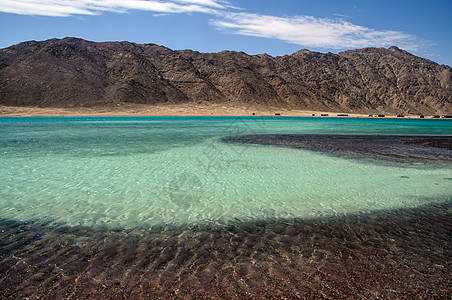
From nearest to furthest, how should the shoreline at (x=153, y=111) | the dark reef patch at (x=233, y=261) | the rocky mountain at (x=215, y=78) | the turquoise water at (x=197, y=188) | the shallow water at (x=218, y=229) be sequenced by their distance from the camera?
the dark reef patch at (x=233, y=261) → the shallow water at (x=218, y=229) → the turquoise water at (x=197, y=188) → the shoreline at (x=153, y=111) → the rocky mountain at (x=215, y=78)

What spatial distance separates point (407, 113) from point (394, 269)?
125m

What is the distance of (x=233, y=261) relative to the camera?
14.6 ft

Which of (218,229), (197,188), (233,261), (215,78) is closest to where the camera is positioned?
(233,261)

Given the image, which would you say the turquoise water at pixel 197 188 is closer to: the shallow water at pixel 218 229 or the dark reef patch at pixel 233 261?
the shallow water at pixel 218 229

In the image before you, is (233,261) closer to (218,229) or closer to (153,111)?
(218,229)

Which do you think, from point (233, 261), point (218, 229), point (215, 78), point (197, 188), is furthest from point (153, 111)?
point (233, 261)

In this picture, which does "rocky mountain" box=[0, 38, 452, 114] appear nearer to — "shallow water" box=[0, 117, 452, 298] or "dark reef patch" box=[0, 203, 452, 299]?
"shallow water" box=[0, 117, 452, 298]

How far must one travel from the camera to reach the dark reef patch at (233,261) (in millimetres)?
3740

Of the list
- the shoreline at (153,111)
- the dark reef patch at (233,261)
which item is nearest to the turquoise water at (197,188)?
the dark reef patch at (233,261)

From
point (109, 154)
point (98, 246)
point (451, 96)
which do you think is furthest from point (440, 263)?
point (451, 96)

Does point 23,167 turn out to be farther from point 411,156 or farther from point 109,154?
point 411,156

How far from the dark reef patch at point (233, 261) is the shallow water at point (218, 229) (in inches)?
0.9

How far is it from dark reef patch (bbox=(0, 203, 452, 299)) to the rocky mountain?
8045 cm

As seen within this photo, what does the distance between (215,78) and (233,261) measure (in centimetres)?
10589
